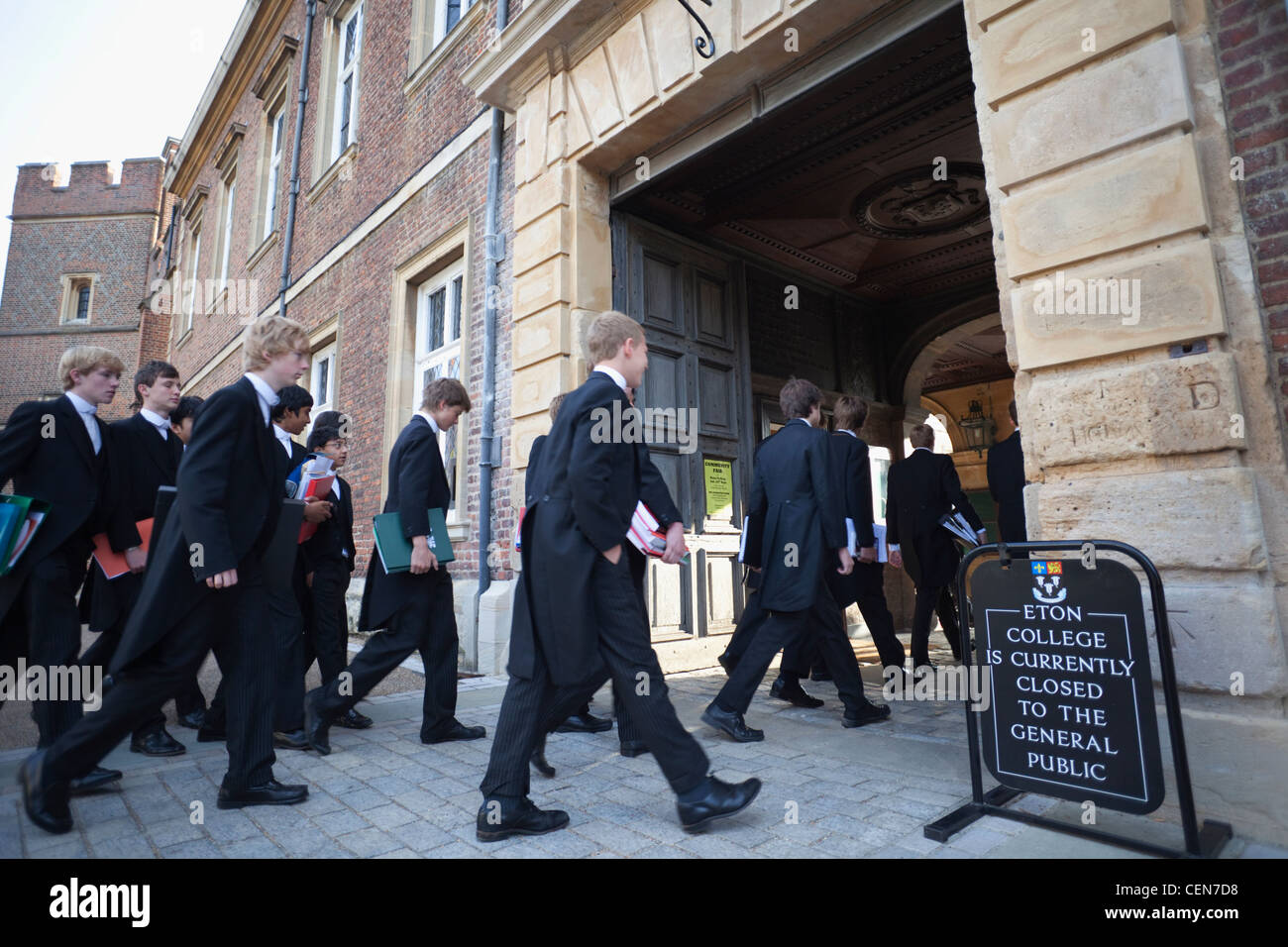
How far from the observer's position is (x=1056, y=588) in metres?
2.51

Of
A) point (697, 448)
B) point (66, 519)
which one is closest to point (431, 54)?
point (697, 448)

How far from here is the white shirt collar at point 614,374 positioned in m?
2.88

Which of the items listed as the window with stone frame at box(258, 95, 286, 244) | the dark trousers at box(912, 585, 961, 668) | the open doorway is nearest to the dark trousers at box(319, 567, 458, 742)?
the open doorway

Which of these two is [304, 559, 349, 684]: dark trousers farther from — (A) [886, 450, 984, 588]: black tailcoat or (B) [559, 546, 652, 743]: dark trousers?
(A) [886, 450, 984, 588]: black tailcoat

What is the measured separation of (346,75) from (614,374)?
1174 cm

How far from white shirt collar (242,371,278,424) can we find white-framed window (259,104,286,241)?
42.1ft

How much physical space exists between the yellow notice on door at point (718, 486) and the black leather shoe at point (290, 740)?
3.94 metres

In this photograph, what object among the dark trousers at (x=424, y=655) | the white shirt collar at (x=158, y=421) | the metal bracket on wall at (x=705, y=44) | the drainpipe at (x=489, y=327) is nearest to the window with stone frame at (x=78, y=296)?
the drainpipe at (x=489, y=327)

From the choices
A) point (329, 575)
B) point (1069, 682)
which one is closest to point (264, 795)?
point (329, 575)

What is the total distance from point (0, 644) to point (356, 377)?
6951 millimetres

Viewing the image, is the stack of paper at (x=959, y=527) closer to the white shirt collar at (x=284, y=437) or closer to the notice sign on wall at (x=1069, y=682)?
the notice sign on wall at (x=1069, y=682)

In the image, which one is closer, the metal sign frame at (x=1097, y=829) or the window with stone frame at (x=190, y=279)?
the metal sign frame at (x=1097, y=829)

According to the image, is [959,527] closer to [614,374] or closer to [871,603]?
[871,603]

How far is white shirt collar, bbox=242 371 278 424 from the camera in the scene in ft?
10.1
